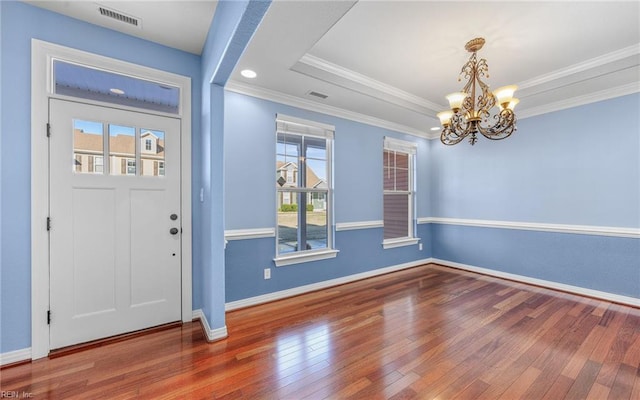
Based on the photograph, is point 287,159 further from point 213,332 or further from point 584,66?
point 584,66

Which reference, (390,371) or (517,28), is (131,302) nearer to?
(390,371)

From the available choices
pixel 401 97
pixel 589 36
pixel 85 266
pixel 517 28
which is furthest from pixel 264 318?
pixel 589 36

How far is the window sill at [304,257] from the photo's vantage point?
3314 millimetres

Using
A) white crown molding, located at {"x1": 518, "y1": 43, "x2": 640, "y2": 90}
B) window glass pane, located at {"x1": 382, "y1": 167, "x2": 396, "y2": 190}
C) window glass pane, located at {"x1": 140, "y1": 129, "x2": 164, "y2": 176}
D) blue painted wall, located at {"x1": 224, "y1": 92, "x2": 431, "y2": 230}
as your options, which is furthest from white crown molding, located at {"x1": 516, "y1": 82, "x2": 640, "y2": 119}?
window glass pane, located at {"x1": 140, "y1": 129, "x2": 164, "y2": 176}

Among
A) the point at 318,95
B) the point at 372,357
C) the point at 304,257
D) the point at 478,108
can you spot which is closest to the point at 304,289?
the point at 304,257

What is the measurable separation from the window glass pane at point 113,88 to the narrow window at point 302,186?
122 centimetres

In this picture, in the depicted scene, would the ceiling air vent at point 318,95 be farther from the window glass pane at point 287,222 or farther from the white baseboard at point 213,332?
the white baseboard at point 213,332

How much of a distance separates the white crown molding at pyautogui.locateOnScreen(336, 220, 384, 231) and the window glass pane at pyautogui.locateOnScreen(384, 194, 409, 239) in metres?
0.32

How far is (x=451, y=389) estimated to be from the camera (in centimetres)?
177

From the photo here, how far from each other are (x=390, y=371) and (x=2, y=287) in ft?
9.73

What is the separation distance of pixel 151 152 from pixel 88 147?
1.51 ft

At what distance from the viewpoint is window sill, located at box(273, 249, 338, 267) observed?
331 cm

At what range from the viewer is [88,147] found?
2.29 meters

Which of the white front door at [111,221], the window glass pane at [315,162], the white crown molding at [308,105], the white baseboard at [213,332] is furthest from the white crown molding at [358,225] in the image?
the white front door at [111,221]
